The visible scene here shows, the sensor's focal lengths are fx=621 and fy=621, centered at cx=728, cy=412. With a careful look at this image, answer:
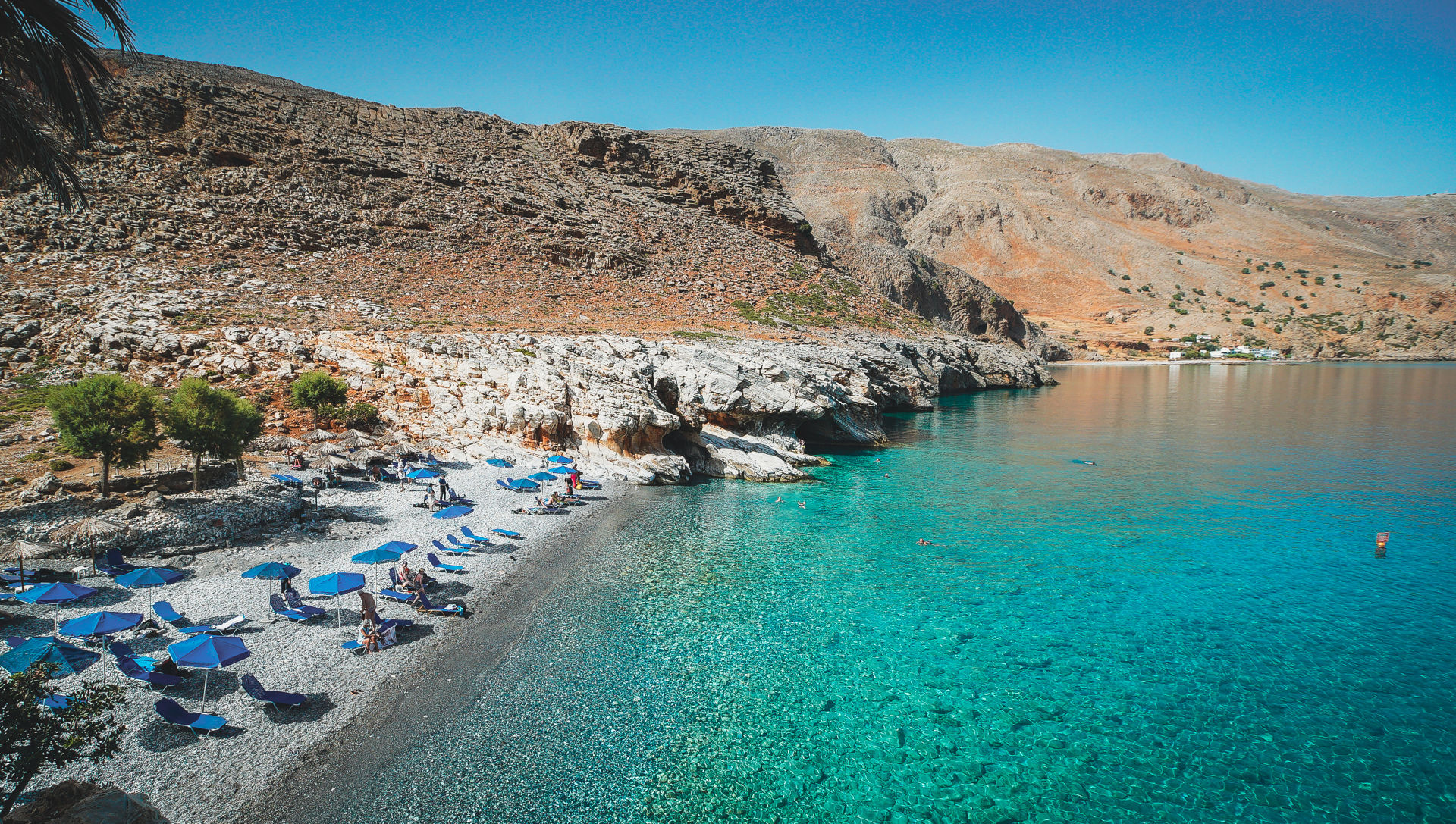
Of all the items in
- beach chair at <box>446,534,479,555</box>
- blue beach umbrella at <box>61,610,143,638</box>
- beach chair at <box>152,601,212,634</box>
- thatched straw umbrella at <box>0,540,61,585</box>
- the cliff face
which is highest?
the cliff face

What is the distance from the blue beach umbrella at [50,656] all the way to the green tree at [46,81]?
959 cm

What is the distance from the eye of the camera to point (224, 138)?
50.5m

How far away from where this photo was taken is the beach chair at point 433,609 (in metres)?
16.7

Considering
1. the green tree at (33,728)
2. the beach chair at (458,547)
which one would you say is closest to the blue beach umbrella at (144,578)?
the beach chair at (458,547)

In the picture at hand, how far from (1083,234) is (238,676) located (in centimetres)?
17308

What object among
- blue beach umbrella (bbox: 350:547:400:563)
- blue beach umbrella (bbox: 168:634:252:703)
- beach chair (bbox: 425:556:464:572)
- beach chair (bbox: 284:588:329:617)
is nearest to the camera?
blue beach umbrella (bbox: 168:634:252:703)

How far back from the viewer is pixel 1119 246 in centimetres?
14638

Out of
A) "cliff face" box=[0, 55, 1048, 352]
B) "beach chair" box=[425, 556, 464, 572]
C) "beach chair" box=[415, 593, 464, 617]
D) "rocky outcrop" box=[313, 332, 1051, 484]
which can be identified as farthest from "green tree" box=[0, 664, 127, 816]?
"cliff face" box=[0, 55, 1048, 352]

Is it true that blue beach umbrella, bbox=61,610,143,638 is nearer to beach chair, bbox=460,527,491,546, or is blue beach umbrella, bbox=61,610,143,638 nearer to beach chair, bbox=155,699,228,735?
beach chair, bbox=155,699,228,735

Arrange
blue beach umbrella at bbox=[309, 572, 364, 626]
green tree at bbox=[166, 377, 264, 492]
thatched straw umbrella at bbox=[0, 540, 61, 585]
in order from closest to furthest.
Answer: blue beach umbrella at bbox=[309, 572, 364, 626]
thatched straw umbrella at bbox=[0, 540, 61, 585]
green tree at bbox=[166, 377, 264, 492]

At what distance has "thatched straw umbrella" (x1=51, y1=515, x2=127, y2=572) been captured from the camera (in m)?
17.1

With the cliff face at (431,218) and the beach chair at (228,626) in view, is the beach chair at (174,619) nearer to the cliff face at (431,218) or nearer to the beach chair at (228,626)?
the beach chair at (228,626)

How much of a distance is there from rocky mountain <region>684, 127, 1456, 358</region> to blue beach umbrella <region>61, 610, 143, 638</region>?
256ft

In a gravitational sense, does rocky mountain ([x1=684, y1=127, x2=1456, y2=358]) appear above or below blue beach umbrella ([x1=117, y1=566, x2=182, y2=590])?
above
